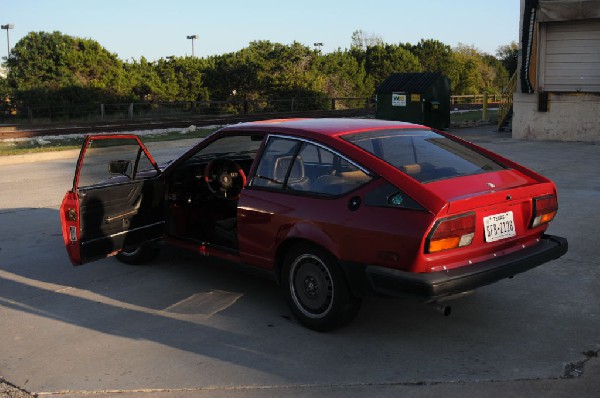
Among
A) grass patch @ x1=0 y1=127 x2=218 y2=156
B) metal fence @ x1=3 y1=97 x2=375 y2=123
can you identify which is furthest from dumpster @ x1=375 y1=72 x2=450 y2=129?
metal fence @ x1=3 y1=97 x2=375 y2=123

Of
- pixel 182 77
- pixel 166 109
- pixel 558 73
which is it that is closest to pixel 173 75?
pixel 182 77

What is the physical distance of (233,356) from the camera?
158 inches

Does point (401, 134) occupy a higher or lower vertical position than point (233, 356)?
higher

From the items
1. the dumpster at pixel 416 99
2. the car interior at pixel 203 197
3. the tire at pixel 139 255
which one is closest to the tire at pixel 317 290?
the car interior at pixel 203 197

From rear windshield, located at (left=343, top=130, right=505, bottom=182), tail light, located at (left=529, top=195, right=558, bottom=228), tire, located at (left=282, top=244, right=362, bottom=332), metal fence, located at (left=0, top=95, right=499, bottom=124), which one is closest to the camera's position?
tire, located at (left=282, top=244, right=362, bottom=332)

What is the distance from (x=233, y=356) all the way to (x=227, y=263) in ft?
3.84

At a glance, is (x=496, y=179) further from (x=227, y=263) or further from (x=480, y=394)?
(x=227, y=263)

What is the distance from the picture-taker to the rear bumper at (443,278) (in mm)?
3744

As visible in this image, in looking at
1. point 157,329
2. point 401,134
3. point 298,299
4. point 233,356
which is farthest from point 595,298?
point 157,329

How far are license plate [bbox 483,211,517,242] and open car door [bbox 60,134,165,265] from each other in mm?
2901

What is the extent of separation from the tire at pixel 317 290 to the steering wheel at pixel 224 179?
1333 mm

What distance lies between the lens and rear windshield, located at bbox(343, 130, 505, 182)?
14.1 feet

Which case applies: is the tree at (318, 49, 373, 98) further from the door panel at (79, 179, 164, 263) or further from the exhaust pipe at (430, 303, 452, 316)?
the exhaust pipe at (430, 303, 452, 316)

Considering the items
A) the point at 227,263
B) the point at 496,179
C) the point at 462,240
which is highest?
the point at 496,179
